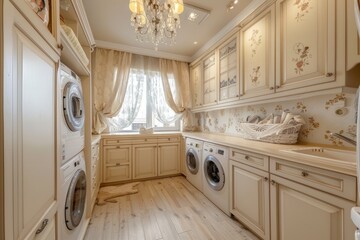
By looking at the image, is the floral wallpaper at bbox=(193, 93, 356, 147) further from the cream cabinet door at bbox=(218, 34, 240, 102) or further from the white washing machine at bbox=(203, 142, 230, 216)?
the white washing machine at bbox=(203, 142, 230, 216)

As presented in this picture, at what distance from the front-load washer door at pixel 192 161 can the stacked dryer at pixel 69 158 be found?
1.53m

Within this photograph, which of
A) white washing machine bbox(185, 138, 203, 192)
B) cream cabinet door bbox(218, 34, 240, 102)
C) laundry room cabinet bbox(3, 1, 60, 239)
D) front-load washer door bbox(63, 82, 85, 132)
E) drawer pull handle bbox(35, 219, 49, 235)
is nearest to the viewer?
laundry room cabinet bbox(3, 1, 60, 239)

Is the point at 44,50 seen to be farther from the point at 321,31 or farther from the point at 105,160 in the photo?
the point at 105,160

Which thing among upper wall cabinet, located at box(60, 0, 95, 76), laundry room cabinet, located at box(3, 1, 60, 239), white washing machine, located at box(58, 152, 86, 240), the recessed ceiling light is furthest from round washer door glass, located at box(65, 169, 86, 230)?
the recessed ceiling light

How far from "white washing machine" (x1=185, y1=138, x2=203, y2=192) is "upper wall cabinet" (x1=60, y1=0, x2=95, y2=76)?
5.58 ft

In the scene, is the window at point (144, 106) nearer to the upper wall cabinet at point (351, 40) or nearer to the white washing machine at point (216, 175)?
the white washing machine at point (216, 175)

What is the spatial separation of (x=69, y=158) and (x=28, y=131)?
683mm

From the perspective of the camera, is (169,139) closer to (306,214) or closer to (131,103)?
(131,103)

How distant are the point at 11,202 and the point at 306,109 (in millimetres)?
2033

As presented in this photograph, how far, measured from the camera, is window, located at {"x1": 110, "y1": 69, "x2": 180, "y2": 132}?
9.78 feet

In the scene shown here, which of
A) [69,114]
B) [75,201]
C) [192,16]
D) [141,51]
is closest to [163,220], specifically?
[75,201]

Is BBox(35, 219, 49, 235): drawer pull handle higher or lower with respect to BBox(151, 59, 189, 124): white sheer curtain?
lower

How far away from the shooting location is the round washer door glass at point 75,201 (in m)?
1.07

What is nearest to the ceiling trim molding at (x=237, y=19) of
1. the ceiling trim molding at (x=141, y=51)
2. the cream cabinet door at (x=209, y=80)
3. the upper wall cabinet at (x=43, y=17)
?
the cream cabinet door at (x=209, y=80)
